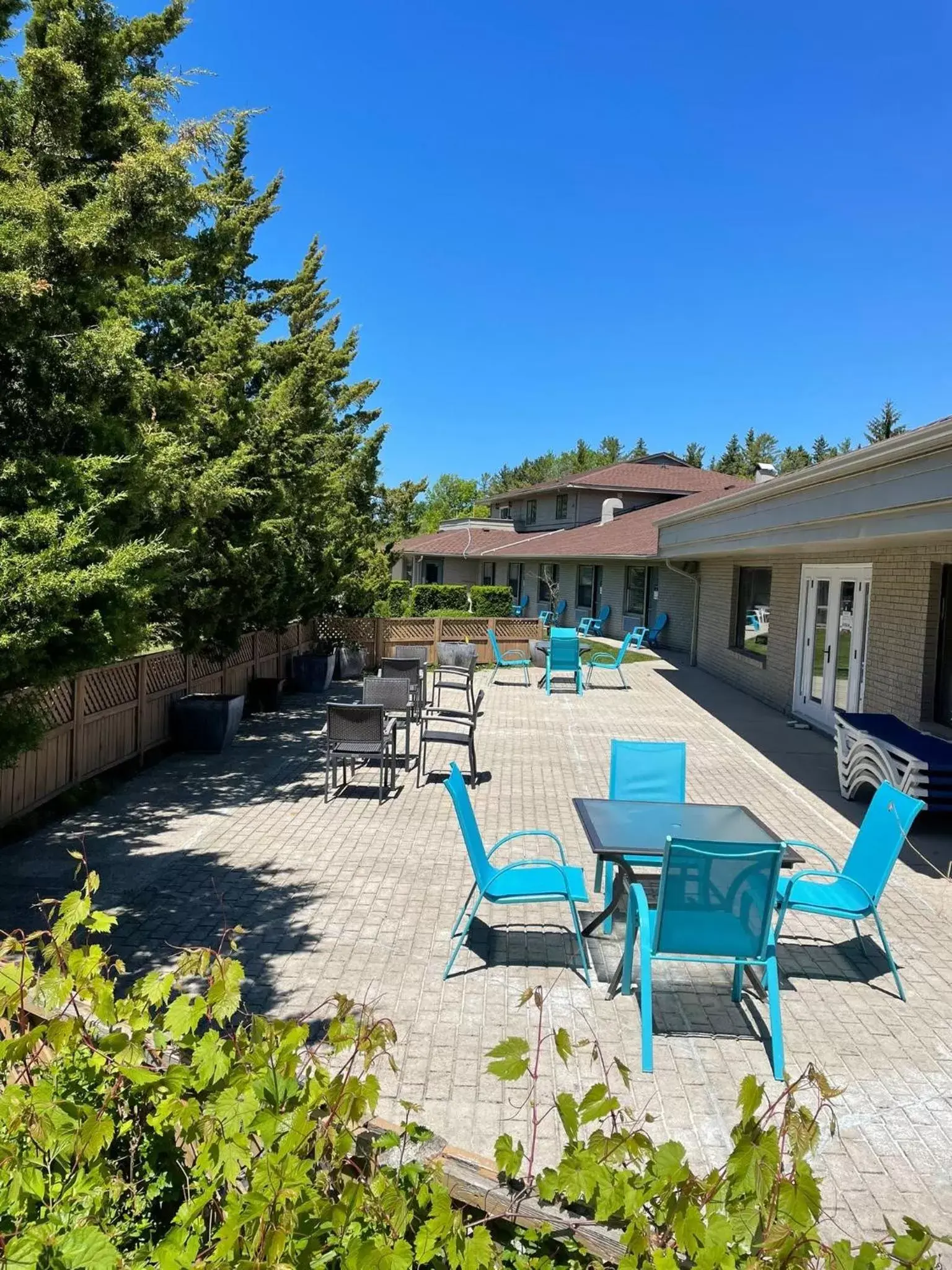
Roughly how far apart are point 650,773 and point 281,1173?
5.05 m

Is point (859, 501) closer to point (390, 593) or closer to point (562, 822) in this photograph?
point (562, 822)

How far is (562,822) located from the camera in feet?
27.7

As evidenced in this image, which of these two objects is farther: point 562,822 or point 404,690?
point 404,690

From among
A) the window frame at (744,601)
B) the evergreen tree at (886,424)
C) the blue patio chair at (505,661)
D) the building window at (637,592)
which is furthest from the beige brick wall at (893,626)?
the evergreen tree at (886,424)

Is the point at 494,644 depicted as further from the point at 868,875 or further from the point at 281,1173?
the point at 281,1173

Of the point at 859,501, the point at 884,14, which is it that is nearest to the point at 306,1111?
the point at 859,501

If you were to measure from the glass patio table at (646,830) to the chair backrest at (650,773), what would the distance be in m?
0.28

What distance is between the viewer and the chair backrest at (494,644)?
776 inches

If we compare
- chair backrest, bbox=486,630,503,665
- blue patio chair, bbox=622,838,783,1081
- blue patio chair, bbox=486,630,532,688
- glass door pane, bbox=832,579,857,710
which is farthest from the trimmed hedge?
blue patio chair, bbox=622,838,783,1081

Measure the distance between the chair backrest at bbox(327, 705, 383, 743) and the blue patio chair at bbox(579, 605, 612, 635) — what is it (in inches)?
871

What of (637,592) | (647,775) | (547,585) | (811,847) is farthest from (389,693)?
(547,585)

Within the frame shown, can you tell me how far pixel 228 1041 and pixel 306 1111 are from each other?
0.50 metres

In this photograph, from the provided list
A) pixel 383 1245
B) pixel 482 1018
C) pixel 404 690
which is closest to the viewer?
pixel 383 1245

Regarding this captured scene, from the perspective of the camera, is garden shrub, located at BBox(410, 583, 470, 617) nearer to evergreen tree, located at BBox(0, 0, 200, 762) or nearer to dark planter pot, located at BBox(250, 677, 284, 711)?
dark planter pot, located at BBox(250, 677, 284, 711)
